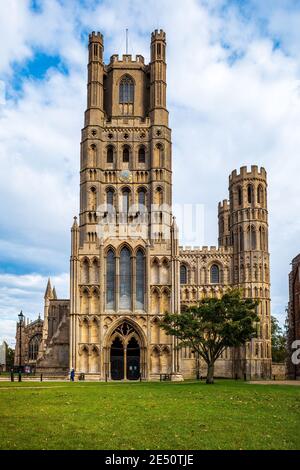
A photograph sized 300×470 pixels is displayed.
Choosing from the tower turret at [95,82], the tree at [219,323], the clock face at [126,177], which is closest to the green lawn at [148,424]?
the tree at [219,323]

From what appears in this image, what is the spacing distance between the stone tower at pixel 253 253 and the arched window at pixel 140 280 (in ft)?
65.0

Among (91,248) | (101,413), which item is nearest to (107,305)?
(91,248)

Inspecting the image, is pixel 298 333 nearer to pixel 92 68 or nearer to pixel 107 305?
pixel 107 305

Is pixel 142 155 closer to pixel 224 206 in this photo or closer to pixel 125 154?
pixel 125 154

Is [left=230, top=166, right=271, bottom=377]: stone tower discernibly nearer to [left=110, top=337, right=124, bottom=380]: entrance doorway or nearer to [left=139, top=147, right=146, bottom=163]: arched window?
[left=139, top=147, right=146, bottom=163]: arched window

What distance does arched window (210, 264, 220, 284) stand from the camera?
84.1 m

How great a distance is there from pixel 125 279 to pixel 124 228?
18.9 ft

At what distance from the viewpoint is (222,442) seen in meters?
14.9

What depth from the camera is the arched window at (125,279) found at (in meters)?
65.4

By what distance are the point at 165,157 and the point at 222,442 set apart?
191ft

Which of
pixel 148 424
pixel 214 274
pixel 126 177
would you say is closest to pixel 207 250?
pixel 214 274

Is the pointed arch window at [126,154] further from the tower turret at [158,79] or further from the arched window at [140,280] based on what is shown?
the arched window at [140,280]

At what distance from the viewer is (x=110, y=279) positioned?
65.9 metres
